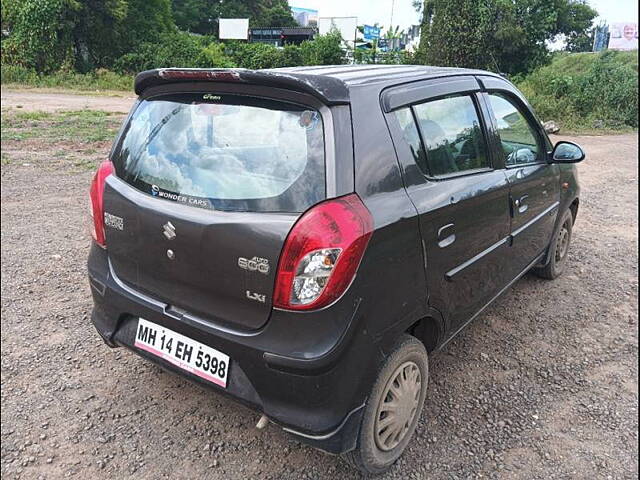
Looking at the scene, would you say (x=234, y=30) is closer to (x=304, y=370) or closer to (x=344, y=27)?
(x=344, y=27)

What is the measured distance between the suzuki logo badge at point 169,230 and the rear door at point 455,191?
0.99 meters

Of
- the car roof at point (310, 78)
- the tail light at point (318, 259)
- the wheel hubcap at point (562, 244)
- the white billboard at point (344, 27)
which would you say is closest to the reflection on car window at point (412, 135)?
the car roof at point (310, 78)

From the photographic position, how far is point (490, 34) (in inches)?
819

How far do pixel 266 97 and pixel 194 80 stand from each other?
0.40 metres

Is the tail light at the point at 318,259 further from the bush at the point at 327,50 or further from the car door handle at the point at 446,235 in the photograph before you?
the bush at the point at 327,50

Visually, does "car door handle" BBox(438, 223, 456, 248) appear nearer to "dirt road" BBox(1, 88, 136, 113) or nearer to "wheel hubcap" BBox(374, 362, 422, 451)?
→ "wheel hubcap" BBox(374, 362, 422, 451)

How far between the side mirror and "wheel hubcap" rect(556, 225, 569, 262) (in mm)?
880

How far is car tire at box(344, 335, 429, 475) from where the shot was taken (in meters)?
2.09

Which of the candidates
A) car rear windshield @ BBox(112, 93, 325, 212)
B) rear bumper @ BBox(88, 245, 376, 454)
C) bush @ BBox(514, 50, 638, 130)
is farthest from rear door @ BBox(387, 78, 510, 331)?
bush @ BBox(514, 50, 638, 130)

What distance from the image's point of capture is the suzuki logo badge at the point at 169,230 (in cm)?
206

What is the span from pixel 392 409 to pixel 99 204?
5.39 ft

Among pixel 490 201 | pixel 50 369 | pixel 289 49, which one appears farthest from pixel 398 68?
pixel 289 49

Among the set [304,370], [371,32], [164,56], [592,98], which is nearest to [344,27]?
[371,32]

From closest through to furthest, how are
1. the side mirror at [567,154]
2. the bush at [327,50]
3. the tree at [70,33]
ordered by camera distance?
the side mirror at [567,154] → the tree at [70,33] → the bush at [327,50]
